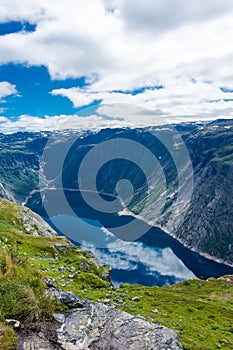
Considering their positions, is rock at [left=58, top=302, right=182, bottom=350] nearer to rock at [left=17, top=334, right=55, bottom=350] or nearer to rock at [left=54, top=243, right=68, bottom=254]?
rock at [left=17, top=334, right=55, bottom=350]

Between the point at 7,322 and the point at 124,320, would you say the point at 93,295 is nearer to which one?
the point at 124,320

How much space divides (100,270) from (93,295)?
22.3 meters

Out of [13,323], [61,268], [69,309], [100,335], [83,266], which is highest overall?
[13,323]

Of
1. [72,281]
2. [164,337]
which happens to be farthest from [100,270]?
[164,337]

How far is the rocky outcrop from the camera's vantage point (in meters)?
14.4

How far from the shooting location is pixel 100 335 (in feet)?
50.9

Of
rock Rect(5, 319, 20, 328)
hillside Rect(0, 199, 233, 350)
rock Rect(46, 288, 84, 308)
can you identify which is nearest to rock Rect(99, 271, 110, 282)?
hillside Rect(0, 199, 233, 350)

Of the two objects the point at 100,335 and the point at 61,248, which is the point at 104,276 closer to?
the point at 61,248

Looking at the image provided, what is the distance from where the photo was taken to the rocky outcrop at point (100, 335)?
14352mm

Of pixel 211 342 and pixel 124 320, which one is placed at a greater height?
pixel 124 320

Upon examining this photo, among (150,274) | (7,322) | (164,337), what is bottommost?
(150,274)

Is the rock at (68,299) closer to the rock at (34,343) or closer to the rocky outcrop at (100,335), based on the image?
the rocky outcrop at (100,335)

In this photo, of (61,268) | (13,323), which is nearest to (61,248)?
(61,268)

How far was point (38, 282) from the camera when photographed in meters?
18.0
